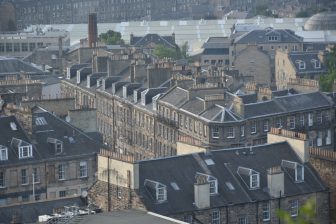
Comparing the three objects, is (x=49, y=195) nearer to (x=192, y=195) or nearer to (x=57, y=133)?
(x=57, y=133)

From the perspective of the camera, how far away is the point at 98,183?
64.2m

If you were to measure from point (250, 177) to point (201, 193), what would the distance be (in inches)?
147

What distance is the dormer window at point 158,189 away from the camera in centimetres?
6134

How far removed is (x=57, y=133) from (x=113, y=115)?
3191 cm

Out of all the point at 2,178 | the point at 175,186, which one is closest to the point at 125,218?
the point at 175,186

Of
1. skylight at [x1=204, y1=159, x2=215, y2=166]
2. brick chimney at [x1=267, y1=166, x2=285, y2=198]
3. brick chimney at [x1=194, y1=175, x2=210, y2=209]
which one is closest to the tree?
skylight at [x1=204, y1=159, x2=215, y2=166]

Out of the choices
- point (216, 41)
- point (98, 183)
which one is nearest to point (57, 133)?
point (98, 183)

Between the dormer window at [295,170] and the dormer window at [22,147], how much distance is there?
18854 millimetres

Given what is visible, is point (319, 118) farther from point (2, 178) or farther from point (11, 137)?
point (2, 178)

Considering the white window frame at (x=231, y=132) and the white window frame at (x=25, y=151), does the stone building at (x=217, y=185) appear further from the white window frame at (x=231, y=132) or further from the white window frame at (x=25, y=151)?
the white window frame at (x=231, y=132)

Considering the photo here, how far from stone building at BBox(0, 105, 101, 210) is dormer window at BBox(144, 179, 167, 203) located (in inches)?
603

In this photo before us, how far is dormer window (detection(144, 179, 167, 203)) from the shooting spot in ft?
201

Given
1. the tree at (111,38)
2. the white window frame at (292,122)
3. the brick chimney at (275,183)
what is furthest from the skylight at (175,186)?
the tree at (111,38)

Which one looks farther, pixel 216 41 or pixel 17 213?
pixel 216 41
